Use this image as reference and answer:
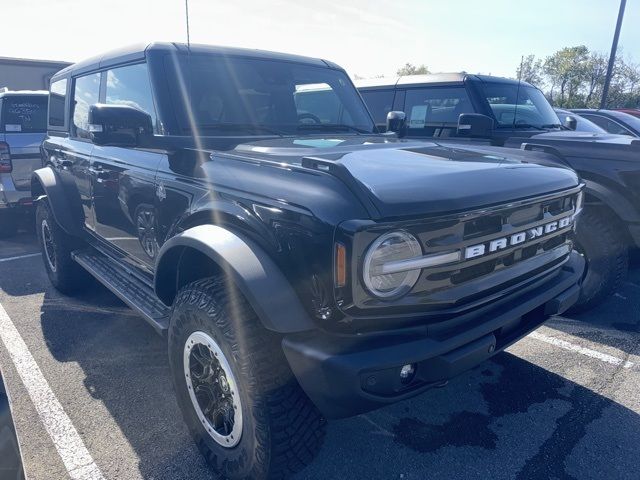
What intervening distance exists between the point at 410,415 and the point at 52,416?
6.85ft

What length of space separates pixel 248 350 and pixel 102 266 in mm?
2299

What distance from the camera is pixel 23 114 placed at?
20.6 ft

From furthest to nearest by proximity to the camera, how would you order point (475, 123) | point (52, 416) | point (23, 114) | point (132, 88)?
point (23, 114) → point (475, 123) → point (132, 88) → point (52, 416)

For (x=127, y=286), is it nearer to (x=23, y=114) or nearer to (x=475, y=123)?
(x=475, y=123)

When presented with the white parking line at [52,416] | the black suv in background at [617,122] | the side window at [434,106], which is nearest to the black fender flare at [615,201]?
the side window at [434,106]

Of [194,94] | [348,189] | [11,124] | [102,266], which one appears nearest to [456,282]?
[348,189]

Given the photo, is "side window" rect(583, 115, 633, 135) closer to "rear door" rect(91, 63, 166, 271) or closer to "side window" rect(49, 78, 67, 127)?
"rear door" rect(91, 63, 166, 271)

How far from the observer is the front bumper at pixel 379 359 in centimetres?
171

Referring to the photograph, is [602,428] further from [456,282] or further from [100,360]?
[100,360]

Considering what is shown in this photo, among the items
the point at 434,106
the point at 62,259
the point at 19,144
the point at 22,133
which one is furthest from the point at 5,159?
the point at 434,106

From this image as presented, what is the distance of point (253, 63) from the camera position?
10.5 ft

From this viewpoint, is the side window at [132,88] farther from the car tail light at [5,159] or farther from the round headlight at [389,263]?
the car tail light at [5,159]

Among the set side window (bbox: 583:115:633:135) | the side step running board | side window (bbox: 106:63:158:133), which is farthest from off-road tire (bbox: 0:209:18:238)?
side window (bbox: 583:115:633:135)

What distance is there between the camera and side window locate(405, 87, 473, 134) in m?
5.35
